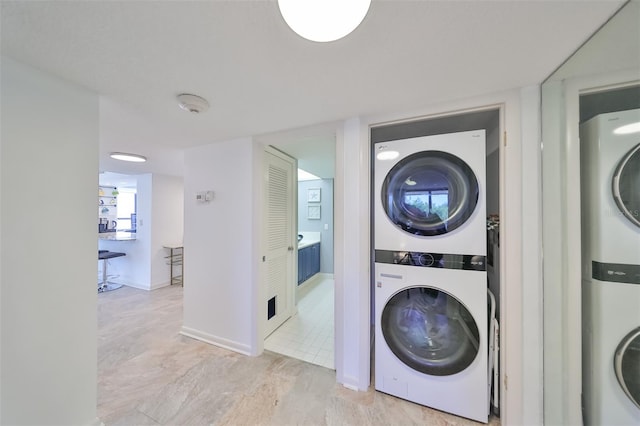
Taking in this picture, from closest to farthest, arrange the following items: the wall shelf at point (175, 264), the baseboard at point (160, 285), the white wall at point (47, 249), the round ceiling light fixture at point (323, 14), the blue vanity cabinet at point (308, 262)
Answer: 1. the round ceiling light fixture at point (323, 14)
2. the white wall at point (47, 249)
3. the blue vanity cabinet at point (308, 262)
4. the baseboard at point (160, 285)
5. the wall shelf at point (175, 264)

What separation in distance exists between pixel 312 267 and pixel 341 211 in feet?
9.39

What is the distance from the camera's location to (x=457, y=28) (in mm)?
881

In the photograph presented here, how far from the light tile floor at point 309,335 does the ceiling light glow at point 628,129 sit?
8.02 ft

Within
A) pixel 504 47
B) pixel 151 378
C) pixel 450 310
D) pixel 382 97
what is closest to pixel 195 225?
pixel 151 378

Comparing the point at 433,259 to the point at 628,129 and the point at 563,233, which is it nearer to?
the point at 563,233

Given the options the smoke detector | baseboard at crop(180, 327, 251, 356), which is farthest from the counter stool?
the smoke detector

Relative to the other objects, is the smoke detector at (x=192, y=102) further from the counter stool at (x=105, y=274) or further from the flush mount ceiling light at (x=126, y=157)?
the counter stool at (x=105, y=274)

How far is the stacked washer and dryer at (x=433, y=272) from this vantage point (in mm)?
1379

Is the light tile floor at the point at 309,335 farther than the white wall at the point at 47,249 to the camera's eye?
Yes

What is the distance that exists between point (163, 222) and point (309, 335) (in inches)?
143

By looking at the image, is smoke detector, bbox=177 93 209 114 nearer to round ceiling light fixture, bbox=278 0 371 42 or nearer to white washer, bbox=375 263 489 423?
round ceiling light fixture, bbox=278 0 371 42

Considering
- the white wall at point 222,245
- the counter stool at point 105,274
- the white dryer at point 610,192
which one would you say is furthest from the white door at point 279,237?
the counter stool at point 105,274

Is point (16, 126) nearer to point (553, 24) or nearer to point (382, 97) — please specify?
point (382, 97)

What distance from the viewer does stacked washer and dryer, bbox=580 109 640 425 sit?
1.10 m
